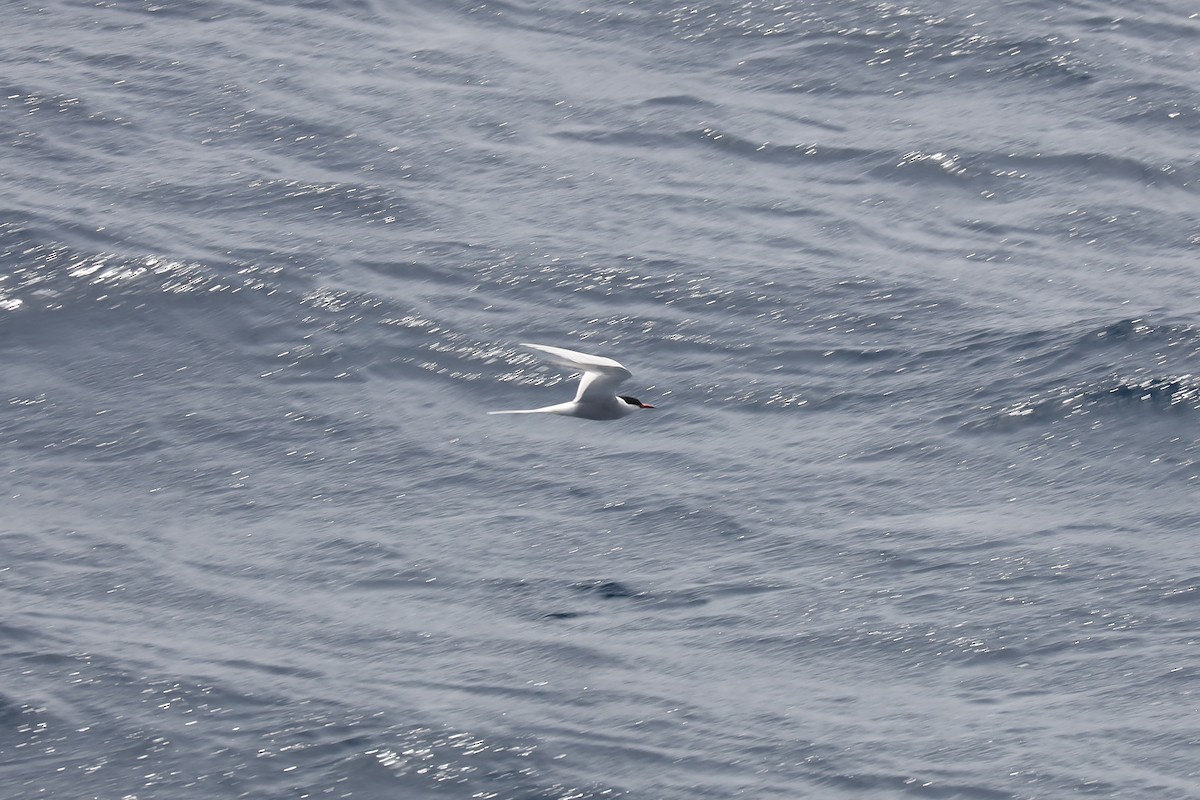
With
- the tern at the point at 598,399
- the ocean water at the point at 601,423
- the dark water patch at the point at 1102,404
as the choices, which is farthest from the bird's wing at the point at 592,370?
the dark water patch at the point at 1102,404

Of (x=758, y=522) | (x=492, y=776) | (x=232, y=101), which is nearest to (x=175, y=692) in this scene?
(x=492, y=776)

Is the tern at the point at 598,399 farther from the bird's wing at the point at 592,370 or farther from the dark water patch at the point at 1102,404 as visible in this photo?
the dark water patch at the point at 1102,404

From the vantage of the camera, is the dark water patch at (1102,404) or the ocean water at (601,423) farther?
the dark water patch at (1102,404)

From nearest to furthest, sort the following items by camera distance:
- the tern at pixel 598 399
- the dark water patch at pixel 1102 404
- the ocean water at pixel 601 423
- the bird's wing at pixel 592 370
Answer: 1. the ocean water at pixel 601 423
2. the bird's wing at pixel 592 370
3. the tern at pixel 598 399
4. the dark water patch at pixel 1102 404

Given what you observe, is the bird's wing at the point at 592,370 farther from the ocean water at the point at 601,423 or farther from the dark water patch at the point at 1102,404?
the dark water patch at the point at 1102,404

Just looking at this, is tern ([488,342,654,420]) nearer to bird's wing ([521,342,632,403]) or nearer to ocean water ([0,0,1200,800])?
bird's wing ([521,342,632,403])

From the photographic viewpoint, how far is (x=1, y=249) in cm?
4297

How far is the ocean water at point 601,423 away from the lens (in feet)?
102

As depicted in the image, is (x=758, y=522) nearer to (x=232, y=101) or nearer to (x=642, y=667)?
(x=642, y=667)

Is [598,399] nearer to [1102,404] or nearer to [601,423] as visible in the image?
[601,423]

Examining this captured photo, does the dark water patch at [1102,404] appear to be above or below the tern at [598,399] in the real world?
below

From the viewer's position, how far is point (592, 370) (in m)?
33.7

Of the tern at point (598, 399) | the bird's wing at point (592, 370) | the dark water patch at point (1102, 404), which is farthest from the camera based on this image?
the dark water patch at point (1102, 404)

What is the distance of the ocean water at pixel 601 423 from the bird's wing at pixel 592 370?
205 centimetres
